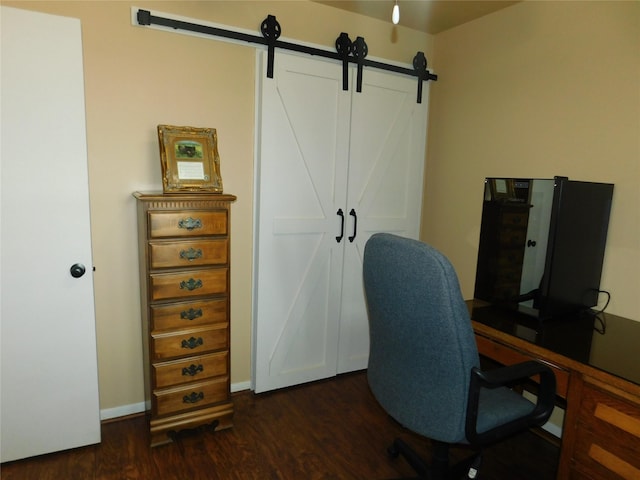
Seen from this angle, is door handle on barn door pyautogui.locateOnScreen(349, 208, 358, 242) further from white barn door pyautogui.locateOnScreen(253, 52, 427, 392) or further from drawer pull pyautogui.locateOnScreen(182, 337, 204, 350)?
drawer pull pyautogui.locateOnScreen(182, 337, 204, 350)

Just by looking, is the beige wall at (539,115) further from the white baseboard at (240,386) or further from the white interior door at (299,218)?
the white baseboard at (240,386)

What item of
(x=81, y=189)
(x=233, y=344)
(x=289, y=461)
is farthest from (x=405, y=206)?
(x=81, y=189)

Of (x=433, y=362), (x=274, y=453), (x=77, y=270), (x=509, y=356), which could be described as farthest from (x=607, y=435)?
(x=77, y=270)

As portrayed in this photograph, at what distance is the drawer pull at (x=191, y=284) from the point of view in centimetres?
214

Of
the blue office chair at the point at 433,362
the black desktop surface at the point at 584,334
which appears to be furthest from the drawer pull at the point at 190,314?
the black desktop surface at the point at 584,334

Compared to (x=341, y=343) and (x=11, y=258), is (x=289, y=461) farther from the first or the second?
(x=11, y=258)

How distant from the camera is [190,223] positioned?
82.8 inches

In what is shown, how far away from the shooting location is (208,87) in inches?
94.3

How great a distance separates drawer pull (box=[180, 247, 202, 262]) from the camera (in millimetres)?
2113

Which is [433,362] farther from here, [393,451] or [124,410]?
[124,410]

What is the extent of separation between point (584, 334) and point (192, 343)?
6.09 feet

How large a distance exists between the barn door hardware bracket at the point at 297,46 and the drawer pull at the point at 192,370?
1.70 meters

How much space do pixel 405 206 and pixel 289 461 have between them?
1.90m

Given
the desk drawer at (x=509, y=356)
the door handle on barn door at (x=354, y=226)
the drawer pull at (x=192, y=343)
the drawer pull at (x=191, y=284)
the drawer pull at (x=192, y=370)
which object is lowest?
the drawer pull at (x=192, y=370)
